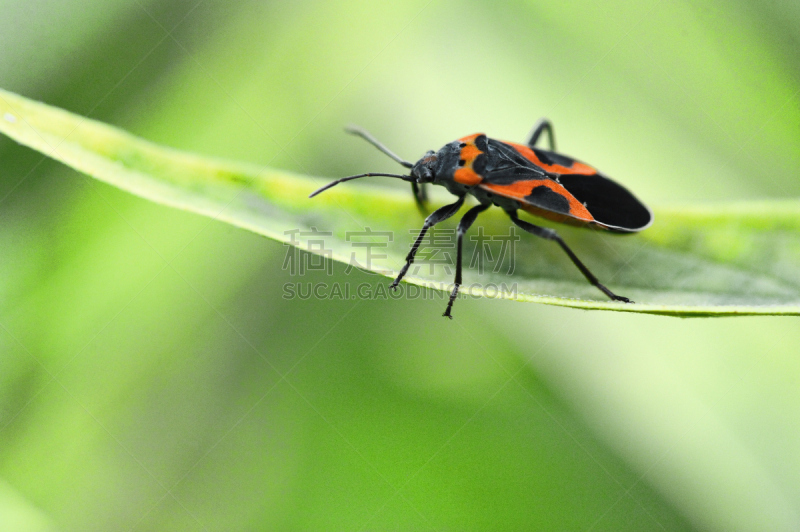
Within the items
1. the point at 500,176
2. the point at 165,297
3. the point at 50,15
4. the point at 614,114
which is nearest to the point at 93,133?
the point at 165,297

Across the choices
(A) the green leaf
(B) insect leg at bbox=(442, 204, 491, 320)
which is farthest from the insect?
(A) the green leaf

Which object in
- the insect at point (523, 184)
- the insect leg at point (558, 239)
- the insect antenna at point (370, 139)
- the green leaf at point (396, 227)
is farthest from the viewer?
the insect antenna at point (370, 139)

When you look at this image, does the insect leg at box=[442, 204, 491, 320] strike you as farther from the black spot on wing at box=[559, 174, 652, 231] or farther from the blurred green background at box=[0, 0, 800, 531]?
the black spot on wing at box=[559, 174, 652, 231]

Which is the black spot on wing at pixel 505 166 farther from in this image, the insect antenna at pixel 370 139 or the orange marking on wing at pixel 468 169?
the insect antenna at pixel 370 139

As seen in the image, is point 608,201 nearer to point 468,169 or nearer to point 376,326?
point 468,169

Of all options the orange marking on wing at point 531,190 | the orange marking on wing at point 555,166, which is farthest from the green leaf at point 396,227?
the orange marking on wing at point 555,166

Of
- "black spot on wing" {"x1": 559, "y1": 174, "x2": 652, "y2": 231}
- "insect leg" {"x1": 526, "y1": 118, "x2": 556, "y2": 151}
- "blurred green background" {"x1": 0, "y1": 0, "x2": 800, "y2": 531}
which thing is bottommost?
"blurred green background" {"x1": 0, "y1": 0, "x2": 800, "y2": 531}

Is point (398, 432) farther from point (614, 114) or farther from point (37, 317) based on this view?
point (614, 114)
